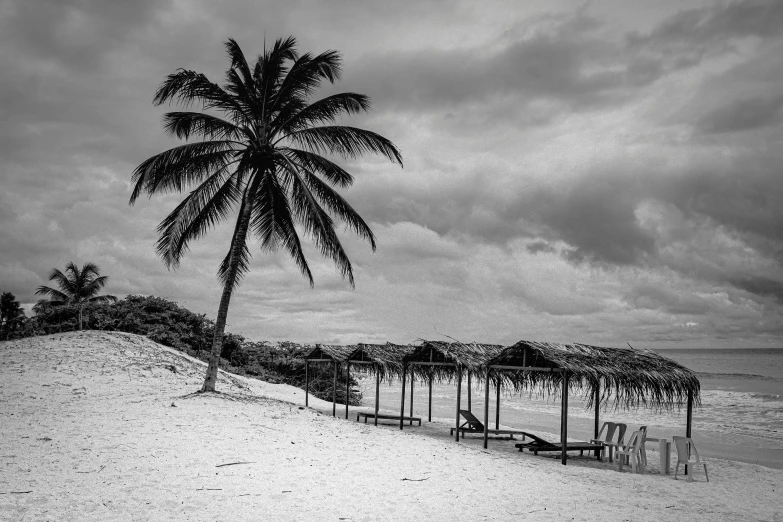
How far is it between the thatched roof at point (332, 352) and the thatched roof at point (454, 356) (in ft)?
7.16

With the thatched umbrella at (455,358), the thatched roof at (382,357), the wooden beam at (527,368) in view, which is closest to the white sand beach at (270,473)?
the wooden beam at (527,368)

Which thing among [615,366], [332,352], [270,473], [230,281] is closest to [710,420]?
[615,366]

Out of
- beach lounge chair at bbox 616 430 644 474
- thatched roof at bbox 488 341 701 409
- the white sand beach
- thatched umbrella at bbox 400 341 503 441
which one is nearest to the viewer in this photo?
the white sand beach

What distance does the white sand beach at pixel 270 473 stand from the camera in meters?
6.10

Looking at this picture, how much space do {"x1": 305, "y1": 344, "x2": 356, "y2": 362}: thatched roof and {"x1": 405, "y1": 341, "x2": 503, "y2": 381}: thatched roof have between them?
7.16 ft

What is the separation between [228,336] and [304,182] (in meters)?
15.7

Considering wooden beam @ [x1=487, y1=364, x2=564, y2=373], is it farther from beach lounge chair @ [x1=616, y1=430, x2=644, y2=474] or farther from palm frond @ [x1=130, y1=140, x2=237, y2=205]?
palm frond @ [x1=130, y1=140, x2=237, y2=205]

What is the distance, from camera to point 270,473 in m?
7.36

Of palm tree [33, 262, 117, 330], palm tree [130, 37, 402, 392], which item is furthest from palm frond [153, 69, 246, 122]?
palm tree [33, 262, 117, 330]

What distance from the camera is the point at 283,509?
6066 millimetres

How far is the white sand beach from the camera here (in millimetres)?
6098

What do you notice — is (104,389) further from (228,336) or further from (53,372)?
(228,336)

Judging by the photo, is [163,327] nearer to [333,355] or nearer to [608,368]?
[333,355]

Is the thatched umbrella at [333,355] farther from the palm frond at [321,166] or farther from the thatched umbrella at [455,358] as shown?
the palm frond at [321,166]
